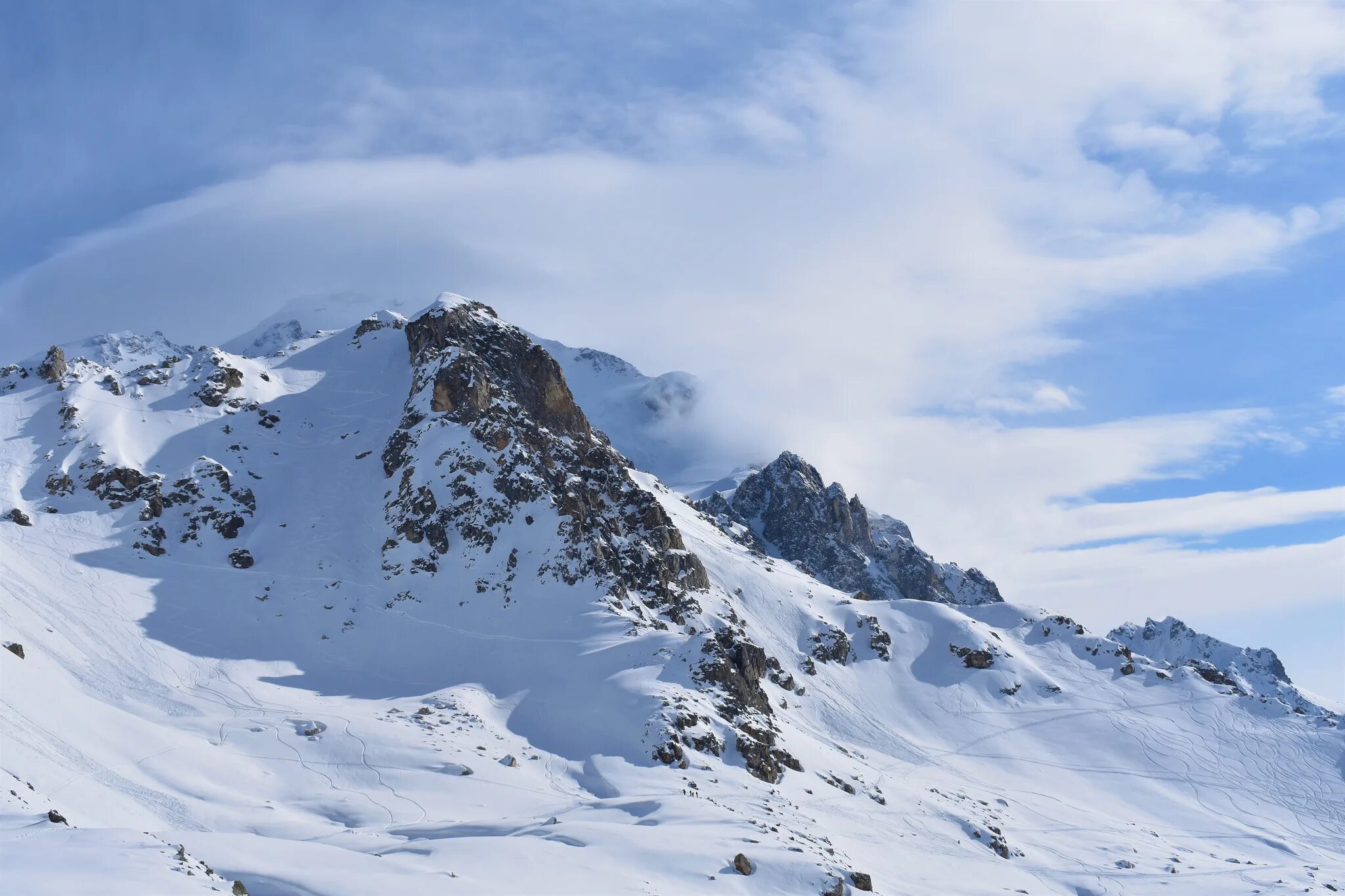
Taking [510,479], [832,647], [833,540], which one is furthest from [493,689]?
[833,540]

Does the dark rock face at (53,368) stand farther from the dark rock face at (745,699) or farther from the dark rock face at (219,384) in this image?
the dark rock face at (745,699)

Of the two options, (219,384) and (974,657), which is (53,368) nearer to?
(219,384)

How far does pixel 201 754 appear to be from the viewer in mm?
55688

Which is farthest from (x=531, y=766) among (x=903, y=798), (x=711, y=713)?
(x=903, y=798)

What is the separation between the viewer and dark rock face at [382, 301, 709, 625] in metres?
92.6

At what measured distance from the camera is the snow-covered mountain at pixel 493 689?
4719 centimetres

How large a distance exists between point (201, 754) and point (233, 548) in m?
38.2

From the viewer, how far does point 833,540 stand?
181 m

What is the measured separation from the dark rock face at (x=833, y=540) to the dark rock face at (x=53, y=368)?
101 metres

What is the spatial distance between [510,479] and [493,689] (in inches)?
1021

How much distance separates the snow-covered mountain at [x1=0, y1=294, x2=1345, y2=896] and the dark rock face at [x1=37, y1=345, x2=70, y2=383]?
0.36m

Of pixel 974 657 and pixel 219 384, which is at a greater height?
pixel 219 384

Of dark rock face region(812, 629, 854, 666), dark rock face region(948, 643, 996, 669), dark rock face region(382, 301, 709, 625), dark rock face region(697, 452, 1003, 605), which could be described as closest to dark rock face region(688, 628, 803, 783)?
dark rock face region(382, 301, 709, 625)

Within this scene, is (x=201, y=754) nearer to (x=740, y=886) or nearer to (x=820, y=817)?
(x=740, y=886)
